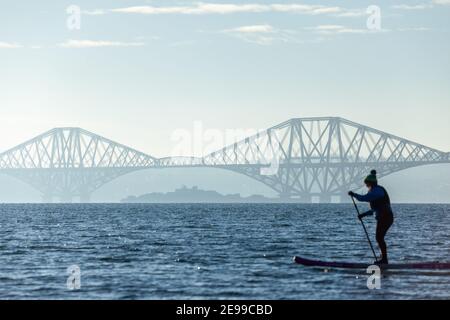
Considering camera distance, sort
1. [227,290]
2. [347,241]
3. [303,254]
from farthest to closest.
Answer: [347,241]
[303,254]
[227,290]

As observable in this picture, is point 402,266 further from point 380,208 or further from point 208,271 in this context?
point 208,271

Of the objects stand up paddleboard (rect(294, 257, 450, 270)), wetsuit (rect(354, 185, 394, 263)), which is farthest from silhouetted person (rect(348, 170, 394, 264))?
stand up paddleboard (rect(294, 257, 450, 270))

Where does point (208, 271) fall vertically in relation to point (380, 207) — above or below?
→ below

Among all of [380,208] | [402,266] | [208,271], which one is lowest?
[208,271]

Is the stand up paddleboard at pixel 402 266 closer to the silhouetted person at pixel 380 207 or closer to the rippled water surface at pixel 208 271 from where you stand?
the rippled water surface at pixel 208 271

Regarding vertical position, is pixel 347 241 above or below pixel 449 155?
below

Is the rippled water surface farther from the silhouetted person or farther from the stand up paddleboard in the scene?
the silhouetted person

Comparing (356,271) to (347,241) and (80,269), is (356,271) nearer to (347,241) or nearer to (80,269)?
(80,269)

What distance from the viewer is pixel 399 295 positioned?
19.7 metres

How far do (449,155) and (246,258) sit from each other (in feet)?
521

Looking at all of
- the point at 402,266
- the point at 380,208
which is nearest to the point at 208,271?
the point at 402,266

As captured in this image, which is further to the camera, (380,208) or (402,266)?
(402,266)
